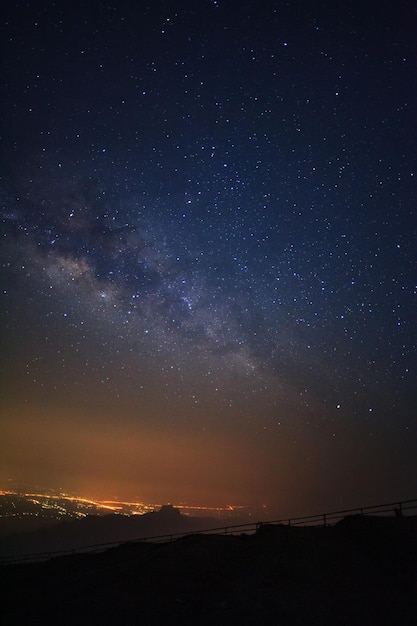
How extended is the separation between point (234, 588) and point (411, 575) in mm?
8320

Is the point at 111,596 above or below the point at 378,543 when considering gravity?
below

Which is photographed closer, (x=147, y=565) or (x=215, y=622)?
(x=215, y=622)

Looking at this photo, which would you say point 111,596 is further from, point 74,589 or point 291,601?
point 291,601

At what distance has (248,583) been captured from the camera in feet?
63.6

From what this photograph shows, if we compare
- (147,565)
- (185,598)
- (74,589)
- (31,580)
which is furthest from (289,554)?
(31,580)

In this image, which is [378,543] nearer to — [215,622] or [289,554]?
[289,554]

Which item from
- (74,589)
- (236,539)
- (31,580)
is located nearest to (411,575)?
(236,539)

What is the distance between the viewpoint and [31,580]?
83.0 ft

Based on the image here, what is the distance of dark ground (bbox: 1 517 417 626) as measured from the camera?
53.8 feet

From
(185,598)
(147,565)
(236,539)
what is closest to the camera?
(185,598)

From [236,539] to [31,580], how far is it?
13.8 metres

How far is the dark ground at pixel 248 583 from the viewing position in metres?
16.4

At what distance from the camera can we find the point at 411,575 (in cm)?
1784

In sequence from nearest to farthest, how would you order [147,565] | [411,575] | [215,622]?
1. [215,622]
2. [411,575]
3. [147,565]
